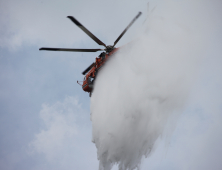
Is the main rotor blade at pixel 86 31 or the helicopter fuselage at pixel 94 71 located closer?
the main rotor blade at pixel 86 31

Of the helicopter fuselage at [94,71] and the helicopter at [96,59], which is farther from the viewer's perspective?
the helicopter fuselage at [94,71]

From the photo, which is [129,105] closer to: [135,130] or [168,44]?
[135,130]

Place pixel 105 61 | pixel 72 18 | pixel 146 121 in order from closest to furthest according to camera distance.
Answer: pixel 72 18, pixel 105 61, pixel 146 121

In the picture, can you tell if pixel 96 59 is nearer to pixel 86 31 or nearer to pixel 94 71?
pixel 94 71

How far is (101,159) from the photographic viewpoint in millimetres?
18109

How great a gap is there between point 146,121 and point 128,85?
12.0ft

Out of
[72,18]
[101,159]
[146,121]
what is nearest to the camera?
[72,18]

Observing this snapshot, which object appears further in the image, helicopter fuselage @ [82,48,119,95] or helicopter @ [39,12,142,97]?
helicopter fuselage @ [82,48,119,95]

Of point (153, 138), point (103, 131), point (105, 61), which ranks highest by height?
point (105, 61)

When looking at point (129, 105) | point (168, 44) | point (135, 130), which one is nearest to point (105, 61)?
point (129, 105)

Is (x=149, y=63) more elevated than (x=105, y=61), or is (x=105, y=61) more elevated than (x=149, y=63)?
(x=105, y=61)

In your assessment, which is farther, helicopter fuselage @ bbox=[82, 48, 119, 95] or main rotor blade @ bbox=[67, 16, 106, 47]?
helicopter fuselage @ bbox=[82, 48, 119, 95]

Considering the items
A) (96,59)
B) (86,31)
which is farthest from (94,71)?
(86,31)

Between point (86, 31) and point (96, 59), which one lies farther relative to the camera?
point (96, 59)
